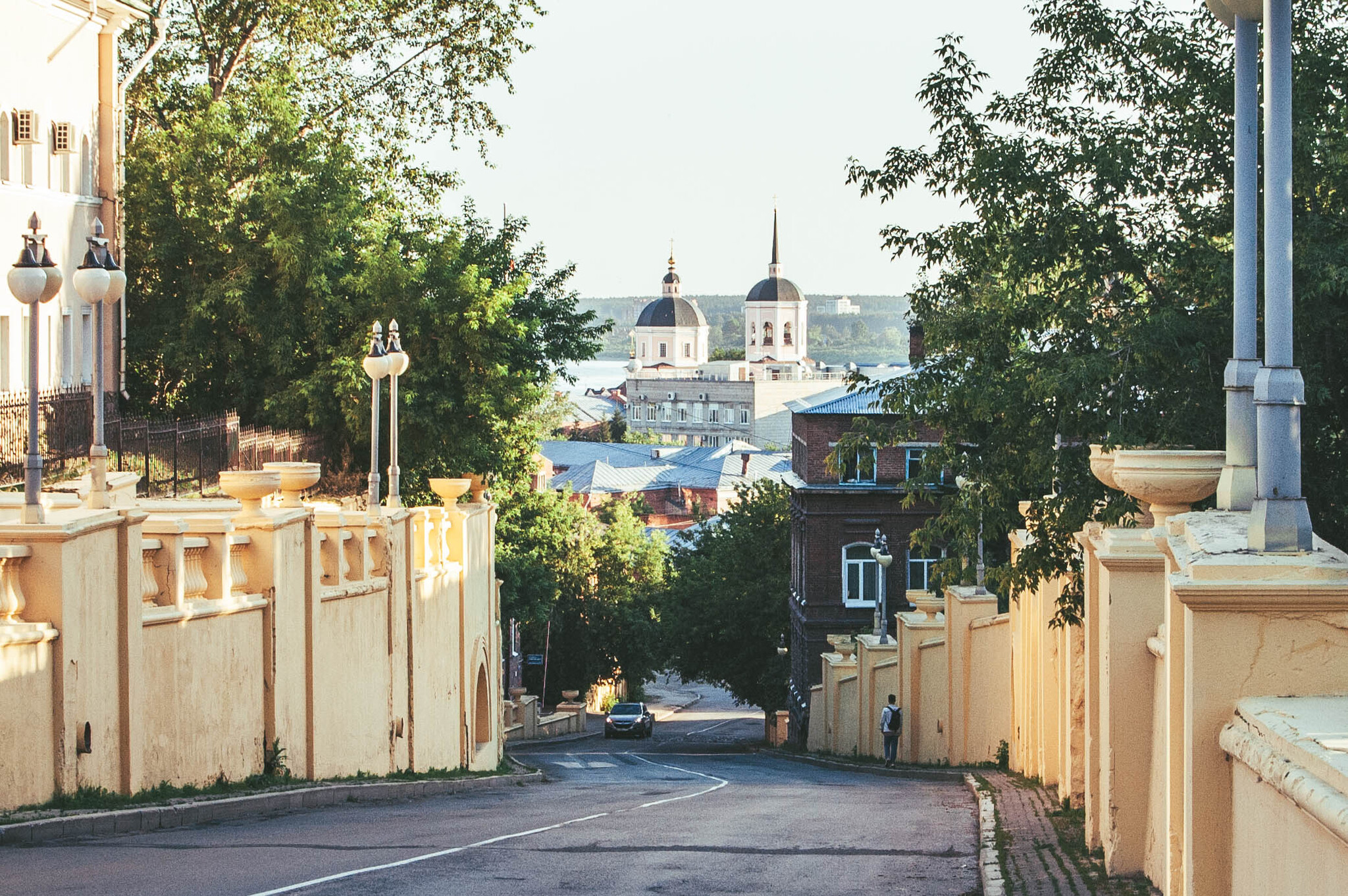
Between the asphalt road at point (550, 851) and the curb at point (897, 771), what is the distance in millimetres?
5027

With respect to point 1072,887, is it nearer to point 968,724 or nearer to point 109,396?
point 968,724

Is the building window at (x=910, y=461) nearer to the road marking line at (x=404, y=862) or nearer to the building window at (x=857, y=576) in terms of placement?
the building window at (x=857, y=576)

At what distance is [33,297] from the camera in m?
12.7

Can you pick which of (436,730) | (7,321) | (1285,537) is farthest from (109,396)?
(1285,537)

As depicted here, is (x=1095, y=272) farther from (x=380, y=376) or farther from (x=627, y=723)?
(x=627, y=723)

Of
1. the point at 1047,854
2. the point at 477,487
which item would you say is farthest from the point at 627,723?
the point at 1047,854

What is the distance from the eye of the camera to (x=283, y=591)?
1652 centimetres

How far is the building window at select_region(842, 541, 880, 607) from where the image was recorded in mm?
49312

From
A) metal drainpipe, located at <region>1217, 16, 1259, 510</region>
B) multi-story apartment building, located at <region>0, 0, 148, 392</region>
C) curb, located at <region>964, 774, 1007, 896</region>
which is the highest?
multi-story apartment building, located at <region>0, 0, 148, 392</region>

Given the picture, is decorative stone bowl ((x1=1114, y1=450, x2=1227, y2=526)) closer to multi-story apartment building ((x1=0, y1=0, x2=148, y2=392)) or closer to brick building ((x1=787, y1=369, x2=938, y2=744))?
multi-story apartment building ((x1=0, y1=0, x2=148, y2=392))

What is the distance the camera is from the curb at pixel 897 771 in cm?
2378

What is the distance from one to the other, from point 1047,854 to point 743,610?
45.3 metres

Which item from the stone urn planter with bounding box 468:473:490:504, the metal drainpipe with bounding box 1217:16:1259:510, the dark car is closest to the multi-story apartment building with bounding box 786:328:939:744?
the dark car

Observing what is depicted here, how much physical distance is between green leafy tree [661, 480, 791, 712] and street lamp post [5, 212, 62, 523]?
145 ft
